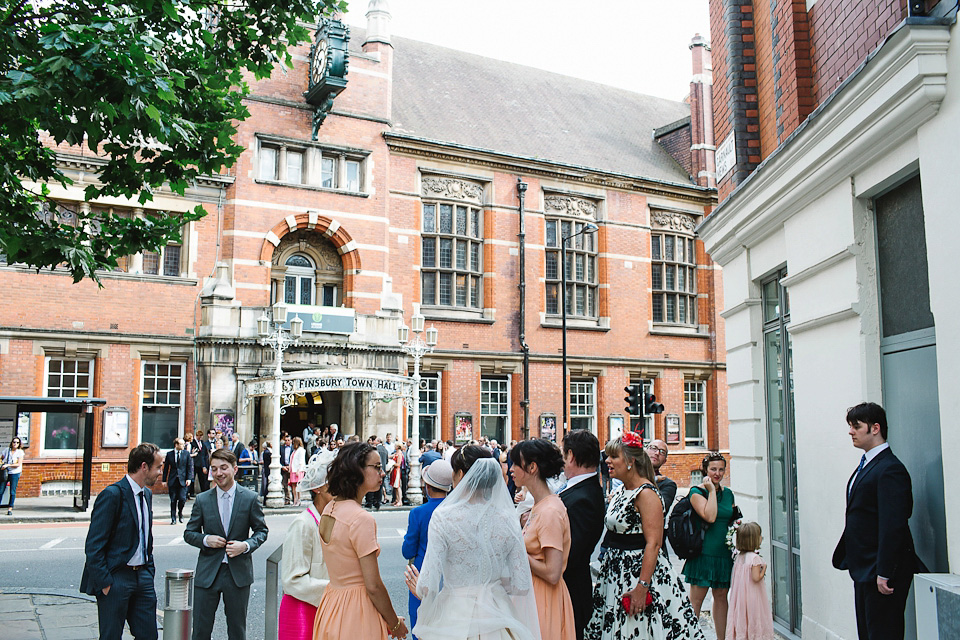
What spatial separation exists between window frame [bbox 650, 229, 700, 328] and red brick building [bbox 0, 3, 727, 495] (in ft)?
0.26

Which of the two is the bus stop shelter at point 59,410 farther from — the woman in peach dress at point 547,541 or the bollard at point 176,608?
the woman in peach dress at point 547,541

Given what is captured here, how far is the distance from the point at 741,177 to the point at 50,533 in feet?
43.2

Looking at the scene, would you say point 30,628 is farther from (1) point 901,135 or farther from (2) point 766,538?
(1) point 901,135

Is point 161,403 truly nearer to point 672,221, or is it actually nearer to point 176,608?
point 176,608

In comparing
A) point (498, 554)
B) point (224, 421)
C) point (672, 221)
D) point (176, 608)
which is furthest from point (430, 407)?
point (498, 554)

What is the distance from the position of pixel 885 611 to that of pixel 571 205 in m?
23.8

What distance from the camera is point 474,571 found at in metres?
4.25

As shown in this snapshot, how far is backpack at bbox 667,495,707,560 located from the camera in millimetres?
6945

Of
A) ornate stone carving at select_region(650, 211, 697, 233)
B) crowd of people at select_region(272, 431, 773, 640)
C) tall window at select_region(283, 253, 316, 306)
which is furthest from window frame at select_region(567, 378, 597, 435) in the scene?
crowd of people at select_region(272, 431, 773, 640)

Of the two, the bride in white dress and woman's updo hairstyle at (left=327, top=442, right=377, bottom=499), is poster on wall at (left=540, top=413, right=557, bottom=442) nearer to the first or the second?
woman's updo hairstyle at (left=327, top=442, right=377, bottom=499)

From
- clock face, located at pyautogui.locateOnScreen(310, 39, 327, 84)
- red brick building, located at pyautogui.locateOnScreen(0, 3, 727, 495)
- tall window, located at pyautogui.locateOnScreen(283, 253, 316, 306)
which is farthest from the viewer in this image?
tall window, located at pyautogui.locateOnScreen(283, 253, 316, 306)

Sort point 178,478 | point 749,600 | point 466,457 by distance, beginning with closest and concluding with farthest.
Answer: point 466,457 → point 749,600 → point 178,478

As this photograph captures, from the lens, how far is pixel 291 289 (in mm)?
24047

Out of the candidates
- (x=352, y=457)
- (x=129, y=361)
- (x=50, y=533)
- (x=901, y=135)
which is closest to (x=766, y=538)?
(x=901, y=135)
